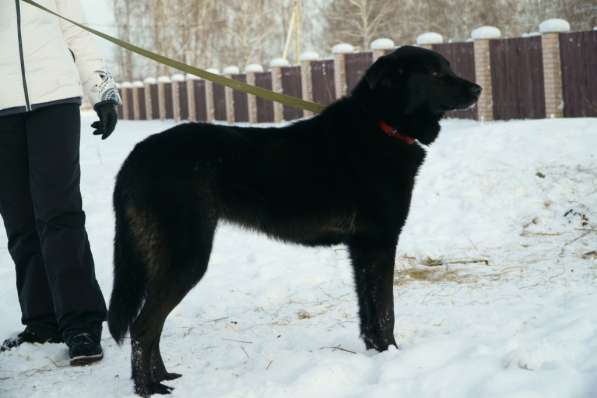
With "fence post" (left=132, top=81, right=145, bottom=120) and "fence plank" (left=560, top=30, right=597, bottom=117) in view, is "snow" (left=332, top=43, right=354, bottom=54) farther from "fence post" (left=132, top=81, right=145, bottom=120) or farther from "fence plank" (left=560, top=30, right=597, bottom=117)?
"fence post" (left=132, top=81, right=145, bottom=120)

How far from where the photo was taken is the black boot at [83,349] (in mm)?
3797

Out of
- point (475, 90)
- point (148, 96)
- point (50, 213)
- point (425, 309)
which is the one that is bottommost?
point (425, 309)

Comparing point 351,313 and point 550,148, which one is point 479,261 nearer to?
point 351,313

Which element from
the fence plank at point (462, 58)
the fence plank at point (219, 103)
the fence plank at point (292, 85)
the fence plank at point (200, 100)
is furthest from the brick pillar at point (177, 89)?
the fence plank at point (462, 58)

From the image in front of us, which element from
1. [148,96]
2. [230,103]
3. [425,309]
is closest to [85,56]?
[425,309]

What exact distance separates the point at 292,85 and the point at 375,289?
1705 centimetres

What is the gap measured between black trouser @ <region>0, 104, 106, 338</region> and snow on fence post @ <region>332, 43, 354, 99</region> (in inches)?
567

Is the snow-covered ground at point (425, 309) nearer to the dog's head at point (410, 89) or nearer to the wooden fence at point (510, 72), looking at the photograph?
the dog's head at point (410, 89)

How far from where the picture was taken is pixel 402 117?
373 cm

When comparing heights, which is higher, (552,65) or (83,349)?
(552,65)

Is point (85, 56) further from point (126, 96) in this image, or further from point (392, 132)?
point (126, 96)

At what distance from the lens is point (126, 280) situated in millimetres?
3369

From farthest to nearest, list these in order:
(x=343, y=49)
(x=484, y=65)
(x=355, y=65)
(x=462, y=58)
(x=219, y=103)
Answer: (x=219, y=103), (x=343, y=49), (x=355, y=65), (x=462, y=58), (x=484, y=65)

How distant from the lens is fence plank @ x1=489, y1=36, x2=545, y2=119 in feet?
48.5
